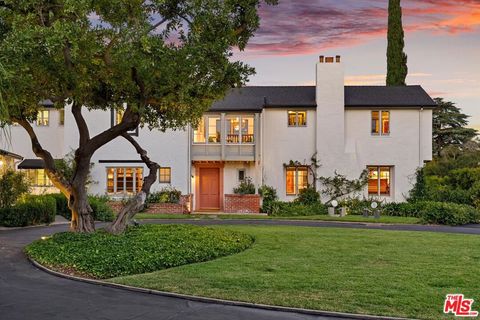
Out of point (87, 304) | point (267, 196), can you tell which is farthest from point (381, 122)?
point (87, 304)

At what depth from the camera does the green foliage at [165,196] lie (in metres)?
29.8

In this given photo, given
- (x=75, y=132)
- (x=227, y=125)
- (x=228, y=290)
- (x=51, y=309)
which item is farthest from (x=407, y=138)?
(x=51, y=309)

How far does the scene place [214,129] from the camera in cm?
3153

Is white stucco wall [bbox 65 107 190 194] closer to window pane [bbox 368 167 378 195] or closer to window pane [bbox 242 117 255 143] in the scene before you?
window pane [bbox 242 117 255 143]

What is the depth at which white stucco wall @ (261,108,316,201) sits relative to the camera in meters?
31.5

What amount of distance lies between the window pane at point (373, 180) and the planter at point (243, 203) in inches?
267

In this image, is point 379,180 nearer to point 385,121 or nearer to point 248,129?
point 385,121

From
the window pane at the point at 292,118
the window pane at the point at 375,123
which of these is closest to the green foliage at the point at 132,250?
the window pane at the point at 292,118

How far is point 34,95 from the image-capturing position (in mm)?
15719

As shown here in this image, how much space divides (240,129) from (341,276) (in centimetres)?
2092

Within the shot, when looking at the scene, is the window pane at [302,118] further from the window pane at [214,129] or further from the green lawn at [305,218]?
the green lawn at [305,218]

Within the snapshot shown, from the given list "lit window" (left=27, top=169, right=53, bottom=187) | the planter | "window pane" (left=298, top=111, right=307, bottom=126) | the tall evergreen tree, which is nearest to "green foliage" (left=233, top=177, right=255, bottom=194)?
the planter

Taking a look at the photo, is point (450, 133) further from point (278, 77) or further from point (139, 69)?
point (139, 69)

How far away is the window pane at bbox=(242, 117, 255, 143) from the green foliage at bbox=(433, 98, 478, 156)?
21977 mm
